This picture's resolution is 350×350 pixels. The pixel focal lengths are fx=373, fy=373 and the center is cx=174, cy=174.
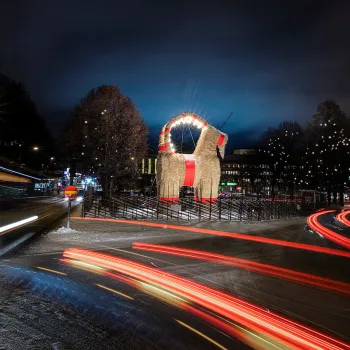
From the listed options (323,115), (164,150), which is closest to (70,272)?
(164,150)

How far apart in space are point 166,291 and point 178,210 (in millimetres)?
17895

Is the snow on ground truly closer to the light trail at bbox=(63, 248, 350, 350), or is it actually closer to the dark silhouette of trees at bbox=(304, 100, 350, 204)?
the light trail at bbox=(63, 248, 350, 350)

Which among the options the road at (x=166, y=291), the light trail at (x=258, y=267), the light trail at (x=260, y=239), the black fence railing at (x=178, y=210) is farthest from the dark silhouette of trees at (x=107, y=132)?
the light trail at (x=258, y=267)

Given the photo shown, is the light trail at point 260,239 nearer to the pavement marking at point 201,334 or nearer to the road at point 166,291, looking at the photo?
the road at point 166,291

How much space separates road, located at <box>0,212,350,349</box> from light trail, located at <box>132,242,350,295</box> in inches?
1.1

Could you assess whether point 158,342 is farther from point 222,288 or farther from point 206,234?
point 206,234

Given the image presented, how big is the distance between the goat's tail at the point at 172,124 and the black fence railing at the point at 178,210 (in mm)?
3732

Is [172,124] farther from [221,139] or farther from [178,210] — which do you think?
[178,210]

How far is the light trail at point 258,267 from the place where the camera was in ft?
27.6

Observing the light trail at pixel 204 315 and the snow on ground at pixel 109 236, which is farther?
the snow on ground at pixel 109 236

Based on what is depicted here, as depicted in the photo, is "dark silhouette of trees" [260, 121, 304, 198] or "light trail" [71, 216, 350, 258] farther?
"dark silhouette of trees" [260, 121, 304, 198]

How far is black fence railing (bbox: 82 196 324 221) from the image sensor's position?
24.1 meters

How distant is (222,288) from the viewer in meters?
7.80

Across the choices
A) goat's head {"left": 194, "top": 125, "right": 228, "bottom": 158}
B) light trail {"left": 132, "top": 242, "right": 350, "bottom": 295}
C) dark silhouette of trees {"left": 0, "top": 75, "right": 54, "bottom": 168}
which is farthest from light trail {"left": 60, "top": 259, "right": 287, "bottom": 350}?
dark silhouette of trees {"left": 0, "top": 75, "right": 54, "bottom": 168}
